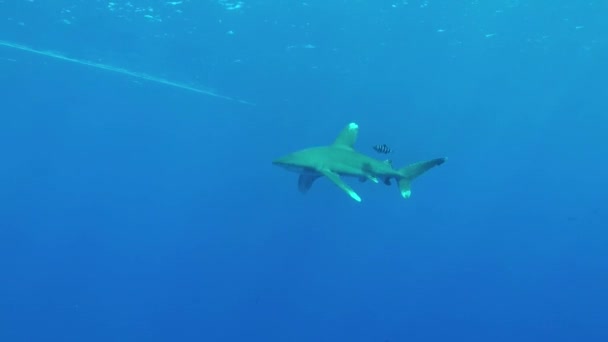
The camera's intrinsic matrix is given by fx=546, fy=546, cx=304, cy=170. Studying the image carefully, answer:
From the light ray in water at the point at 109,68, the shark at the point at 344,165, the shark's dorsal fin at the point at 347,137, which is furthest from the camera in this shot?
the light ray in water at the point at 109,68

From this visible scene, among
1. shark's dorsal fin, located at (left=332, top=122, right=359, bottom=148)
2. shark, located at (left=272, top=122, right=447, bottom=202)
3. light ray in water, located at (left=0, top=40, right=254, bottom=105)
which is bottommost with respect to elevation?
light ray in water, located at (left=0, top=40, right=254, bottom=105)

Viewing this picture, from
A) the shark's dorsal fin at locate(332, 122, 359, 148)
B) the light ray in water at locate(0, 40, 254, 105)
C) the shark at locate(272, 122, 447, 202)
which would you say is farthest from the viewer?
the light ray in water at locate(0, 40, 254, 105)

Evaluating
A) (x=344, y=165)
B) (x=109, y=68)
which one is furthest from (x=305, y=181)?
(x=109, y=68)

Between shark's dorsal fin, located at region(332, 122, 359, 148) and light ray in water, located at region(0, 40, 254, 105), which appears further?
light ray in water, located at region(0, 40, 254, 105)

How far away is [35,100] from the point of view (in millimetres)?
34375

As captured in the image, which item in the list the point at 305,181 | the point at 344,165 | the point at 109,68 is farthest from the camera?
the point at 109,68

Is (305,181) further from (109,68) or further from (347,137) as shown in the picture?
(109,68)

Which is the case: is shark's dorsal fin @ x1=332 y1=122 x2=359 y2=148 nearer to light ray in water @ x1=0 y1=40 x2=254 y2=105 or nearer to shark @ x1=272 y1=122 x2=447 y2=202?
shark @ x1=272 y1=122 x2=447 y2=202

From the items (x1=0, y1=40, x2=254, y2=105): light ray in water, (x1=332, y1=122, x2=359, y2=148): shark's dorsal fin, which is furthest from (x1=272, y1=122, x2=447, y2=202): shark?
(x1=0, y1=40, x2=254, y2=105): light ray in water

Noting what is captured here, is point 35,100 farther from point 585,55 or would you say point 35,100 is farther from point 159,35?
point 585,55

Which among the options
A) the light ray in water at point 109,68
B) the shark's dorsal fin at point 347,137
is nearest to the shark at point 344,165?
the shark's dorsal fin at point 347,137

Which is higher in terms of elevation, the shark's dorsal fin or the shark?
the shark's dorsal fin

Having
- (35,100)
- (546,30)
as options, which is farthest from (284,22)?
(35,100)

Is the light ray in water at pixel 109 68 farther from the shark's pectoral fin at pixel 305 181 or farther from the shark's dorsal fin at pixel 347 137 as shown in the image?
the shark's dorsal fin at pixel 347 137
